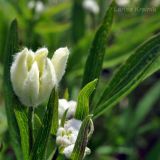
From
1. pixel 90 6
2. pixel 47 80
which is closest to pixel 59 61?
pixel 47 80

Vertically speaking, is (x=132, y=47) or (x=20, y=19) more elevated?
(x=20, y=19)

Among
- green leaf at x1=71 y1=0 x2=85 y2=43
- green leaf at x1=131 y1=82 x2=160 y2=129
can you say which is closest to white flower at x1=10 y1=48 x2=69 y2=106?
green leaf at x1=71 y1=0 x2=85 y2=43

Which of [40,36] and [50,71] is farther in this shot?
[40,36]

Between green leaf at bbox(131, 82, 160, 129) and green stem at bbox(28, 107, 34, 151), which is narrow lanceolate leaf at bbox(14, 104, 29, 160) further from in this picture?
green leaf at bbox(131, 82, 160, 129)

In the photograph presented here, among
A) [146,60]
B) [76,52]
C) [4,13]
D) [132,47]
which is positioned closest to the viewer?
[146,60]

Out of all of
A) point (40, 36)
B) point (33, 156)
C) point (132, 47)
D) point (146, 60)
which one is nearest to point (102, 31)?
point (146, 60)

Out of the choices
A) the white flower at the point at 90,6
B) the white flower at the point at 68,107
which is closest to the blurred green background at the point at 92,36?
the white flower at the point at 90,6

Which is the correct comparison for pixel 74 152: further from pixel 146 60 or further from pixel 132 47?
pixel 132 47

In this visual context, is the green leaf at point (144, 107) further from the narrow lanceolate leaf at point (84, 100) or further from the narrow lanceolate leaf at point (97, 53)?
the narrow lanceolate leaf at point (84, 100)
